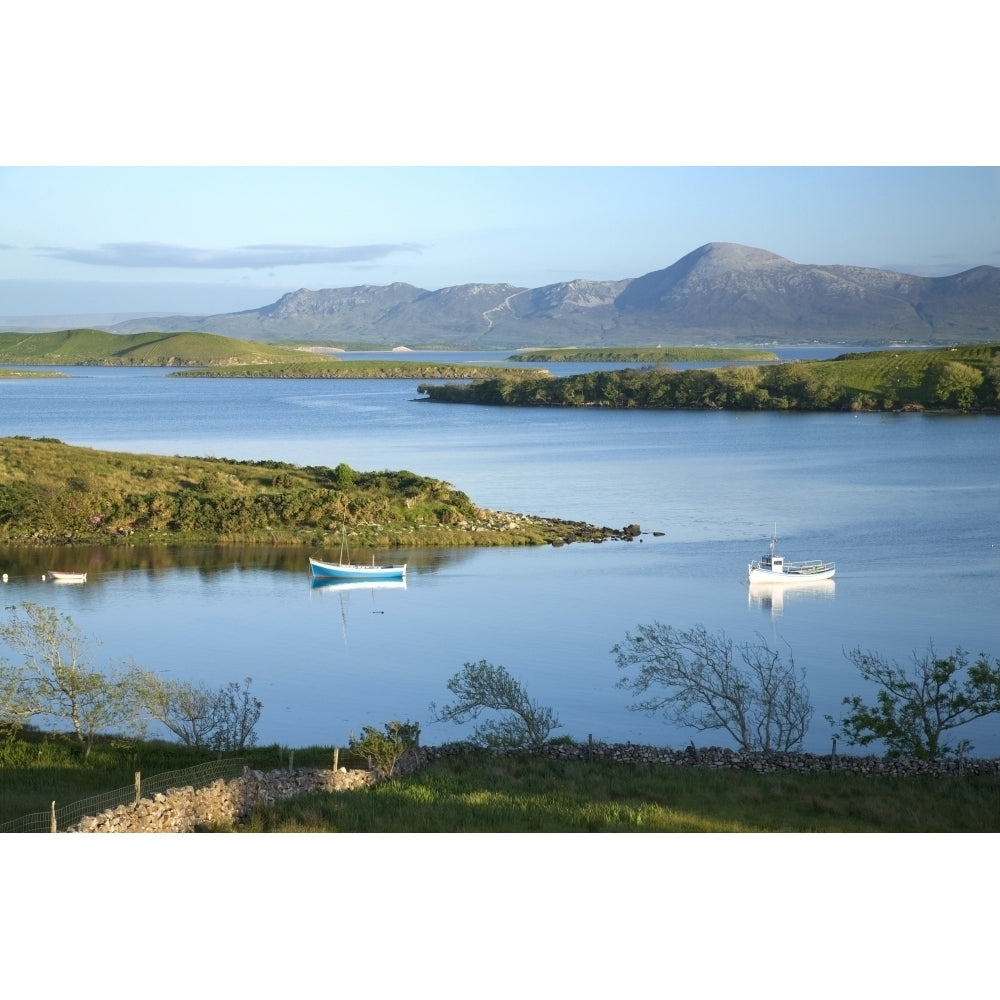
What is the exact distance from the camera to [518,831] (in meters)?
7.03

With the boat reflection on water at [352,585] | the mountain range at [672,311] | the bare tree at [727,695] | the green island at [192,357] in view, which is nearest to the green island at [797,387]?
the mountain range at [672,311]

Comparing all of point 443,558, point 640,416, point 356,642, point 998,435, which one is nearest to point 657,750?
point 356,642

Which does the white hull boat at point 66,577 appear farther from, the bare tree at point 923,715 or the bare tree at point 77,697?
the bare tree at point 923,715

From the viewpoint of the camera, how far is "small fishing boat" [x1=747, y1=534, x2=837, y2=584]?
57.9 feet

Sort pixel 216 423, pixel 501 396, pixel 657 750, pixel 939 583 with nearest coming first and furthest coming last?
pixel 657 750 < pixel 939 583 < pixel 216 423 < pixel 501 396

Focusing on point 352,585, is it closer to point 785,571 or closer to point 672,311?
point 785,571

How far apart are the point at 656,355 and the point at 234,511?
86.1 meters

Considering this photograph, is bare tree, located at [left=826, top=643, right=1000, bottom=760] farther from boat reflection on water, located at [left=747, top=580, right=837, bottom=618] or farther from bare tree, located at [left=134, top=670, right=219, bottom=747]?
boat reflection on water, located at [left=747, top=580, right=837, bottom=618]

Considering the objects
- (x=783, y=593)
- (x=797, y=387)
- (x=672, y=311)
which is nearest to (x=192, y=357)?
(x=672, y=311)

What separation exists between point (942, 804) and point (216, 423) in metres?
38.9

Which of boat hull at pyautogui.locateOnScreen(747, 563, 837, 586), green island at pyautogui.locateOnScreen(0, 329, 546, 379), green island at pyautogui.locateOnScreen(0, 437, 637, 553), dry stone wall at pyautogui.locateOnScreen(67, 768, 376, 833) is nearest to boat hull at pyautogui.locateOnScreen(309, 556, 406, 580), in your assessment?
green island at pyautogui.locateOnScreen(0, 437, 637, 553)

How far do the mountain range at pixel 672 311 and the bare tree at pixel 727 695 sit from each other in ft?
30.6
